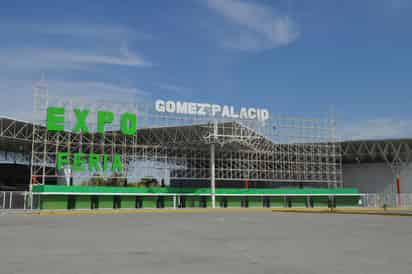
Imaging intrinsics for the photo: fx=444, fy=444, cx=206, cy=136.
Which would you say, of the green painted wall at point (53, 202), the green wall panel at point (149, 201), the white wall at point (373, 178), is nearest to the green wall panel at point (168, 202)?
the green wall panel at point (149, 201)

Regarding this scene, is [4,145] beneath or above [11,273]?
above

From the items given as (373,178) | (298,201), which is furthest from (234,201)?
(373,178)

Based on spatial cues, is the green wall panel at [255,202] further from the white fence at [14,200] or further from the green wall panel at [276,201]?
the white fence at [14,200]

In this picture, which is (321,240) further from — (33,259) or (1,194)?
(1,194)

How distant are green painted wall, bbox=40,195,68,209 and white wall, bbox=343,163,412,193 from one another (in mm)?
48812

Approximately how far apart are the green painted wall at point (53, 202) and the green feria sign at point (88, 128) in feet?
11.3

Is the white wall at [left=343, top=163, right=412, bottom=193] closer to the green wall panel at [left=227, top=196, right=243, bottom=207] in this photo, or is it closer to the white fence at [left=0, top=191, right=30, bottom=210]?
the green wall panel at [left=227, top=196, right=243, bottom=207]

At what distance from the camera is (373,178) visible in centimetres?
7450

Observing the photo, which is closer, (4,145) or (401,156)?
(4,145)

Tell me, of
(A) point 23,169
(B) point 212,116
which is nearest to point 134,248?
(B) point 212,116

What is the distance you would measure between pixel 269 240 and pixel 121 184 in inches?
1936

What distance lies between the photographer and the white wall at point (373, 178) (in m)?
70.7

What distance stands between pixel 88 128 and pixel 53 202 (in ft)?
30.9

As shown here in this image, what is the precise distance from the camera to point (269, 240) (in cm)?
1557
